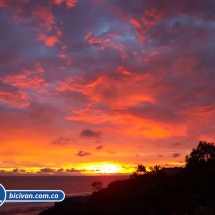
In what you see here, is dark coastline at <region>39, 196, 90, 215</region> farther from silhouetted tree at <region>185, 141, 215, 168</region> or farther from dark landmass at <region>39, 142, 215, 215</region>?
silhouetted tree at <region>185, 141, 215, 168</region>

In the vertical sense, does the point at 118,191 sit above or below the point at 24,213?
above

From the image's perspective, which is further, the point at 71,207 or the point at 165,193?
the point at 71,207

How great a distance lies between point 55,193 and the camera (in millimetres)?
23297

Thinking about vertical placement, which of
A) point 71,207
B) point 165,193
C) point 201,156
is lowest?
point 71,207

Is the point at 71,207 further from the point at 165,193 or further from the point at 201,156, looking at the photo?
the point at 201,156

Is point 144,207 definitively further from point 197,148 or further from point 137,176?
point 137,176

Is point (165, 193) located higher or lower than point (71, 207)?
higher

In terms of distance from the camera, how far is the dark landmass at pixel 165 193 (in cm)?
2934

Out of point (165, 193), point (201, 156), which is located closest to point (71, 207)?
point (165, 193)

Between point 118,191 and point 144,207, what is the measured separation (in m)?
9.32

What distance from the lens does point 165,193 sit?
34656 mm

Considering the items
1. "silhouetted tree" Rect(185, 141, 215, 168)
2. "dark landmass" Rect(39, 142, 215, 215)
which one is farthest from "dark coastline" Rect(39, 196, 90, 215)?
"silhouetted tree" Rect(185, 141, 215, 168)

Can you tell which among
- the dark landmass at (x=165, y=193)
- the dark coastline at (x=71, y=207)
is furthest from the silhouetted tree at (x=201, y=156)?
the dark coastline at (x=71, y=207)

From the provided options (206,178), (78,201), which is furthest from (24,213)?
(206,178)
